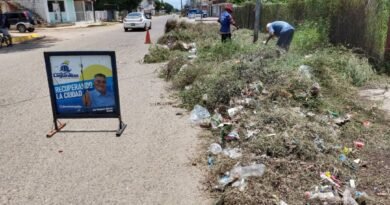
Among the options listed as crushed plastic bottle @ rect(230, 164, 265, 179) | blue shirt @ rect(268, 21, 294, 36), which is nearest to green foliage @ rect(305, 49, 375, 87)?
blue shirt @ rect(268, 21, 294, 36)

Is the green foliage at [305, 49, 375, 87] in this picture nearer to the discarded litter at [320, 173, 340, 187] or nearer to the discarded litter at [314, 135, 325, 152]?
the discarded litter at [314, 135, 325, 152]

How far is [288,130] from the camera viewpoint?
449cm

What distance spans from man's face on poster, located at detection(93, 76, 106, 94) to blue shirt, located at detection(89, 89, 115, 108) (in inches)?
2.3

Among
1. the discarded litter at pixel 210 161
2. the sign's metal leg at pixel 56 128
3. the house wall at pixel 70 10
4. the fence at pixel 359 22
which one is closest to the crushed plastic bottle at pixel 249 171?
the discarded litter at pixel 210 161

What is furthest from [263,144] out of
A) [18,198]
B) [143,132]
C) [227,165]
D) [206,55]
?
[206,55]

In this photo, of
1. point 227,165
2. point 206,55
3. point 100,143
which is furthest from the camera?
point 206,55

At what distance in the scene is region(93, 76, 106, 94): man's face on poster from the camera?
5.27m

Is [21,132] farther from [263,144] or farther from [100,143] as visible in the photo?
[263,144]

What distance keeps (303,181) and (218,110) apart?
2.52 meters

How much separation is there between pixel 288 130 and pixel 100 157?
2.43 m

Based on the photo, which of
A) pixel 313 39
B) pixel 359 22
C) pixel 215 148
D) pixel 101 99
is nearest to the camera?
pixel 215 148

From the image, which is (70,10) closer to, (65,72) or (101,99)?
(65,72)

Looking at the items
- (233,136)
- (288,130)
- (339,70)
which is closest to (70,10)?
(339,70)

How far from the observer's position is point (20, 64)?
40.5ft
